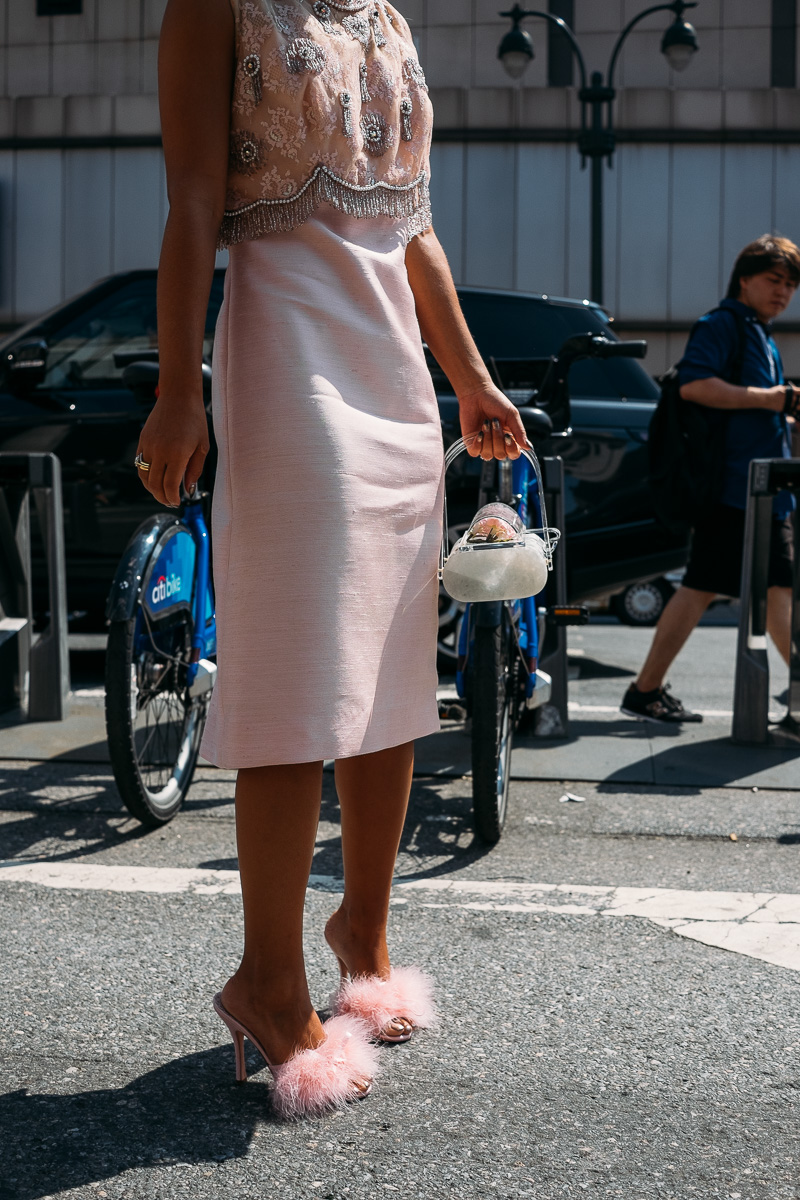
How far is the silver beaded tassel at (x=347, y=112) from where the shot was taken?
2.03 meters

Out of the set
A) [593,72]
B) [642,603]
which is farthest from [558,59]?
[642,603]

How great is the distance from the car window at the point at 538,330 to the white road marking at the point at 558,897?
3.94 metres

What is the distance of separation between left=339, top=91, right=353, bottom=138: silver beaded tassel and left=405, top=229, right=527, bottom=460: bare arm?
0.30 m

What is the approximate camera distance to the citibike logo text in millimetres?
3604

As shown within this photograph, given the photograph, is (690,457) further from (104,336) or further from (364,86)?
(364,86)

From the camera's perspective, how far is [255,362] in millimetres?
1982

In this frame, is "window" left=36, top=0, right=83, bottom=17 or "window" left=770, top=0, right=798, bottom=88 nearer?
"window" left=770, top=0, right=798, bottom=88

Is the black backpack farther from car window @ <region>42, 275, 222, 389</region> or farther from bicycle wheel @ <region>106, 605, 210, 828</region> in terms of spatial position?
car window @ <region>42, 275, 222, 389</region>

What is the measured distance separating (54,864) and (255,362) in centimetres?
177

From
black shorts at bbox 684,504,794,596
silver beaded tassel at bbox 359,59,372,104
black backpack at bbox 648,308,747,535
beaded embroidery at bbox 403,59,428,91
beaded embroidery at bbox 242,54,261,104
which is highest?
beaded embroidery at bbox 403,59,428,91

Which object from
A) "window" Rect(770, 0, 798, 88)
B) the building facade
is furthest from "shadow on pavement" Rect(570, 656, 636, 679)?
"window" Rect(770, 0, 798, 88)

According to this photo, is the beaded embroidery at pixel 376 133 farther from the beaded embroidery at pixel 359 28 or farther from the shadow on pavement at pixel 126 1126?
the shadow on pavement at pixel 126 1126

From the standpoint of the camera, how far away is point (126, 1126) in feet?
6.24

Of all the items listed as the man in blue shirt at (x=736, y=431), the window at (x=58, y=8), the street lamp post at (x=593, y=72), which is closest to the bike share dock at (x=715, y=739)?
the man in blue shirt at (x=736, y=431)
